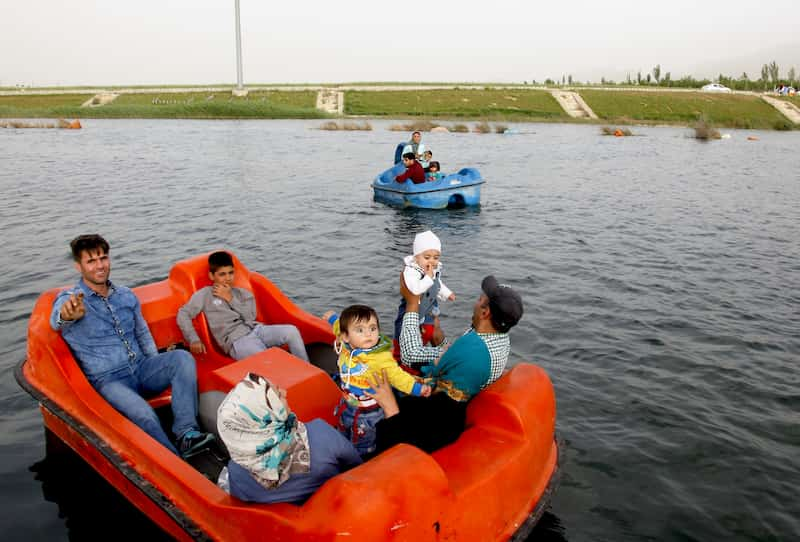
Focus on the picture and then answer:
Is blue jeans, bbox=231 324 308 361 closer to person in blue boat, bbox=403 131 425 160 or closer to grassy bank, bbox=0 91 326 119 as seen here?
person in blue boat, bbox=403 131 425 160

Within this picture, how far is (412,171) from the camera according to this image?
48.4 feet

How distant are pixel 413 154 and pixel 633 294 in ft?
24.1

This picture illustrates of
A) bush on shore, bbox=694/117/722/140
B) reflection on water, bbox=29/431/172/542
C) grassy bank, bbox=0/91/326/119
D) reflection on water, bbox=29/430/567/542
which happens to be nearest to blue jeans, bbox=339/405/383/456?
reflection on water, bbox=29/430/567/542

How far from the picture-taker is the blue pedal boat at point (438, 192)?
14859 millimetres

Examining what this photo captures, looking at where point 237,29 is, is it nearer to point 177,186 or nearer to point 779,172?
point 177,186

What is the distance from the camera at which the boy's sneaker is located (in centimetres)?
418

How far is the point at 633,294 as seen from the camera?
9.09 m

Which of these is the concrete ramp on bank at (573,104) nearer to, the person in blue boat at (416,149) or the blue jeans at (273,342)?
the person in blue boat at (416,149)

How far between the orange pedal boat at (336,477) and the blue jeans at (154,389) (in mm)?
123

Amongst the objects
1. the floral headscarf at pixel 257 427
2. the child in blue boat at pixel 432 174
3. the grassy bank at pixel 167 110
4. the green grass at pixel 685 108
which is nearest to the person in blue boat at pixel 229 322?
the floral headscarf at pixel 257 427

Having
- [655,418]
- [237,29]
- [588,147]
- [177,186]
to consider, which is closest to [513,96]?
[237,29]

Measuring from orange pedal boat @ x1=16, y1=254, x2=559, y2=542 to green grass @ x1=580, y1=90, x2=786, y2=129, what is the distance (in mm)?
52446

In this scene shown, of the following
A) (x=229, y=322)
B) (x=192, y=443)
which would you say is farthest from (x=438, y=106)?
(x=192, y=443)

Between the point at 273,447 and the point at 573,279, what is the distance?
8.14 meters
